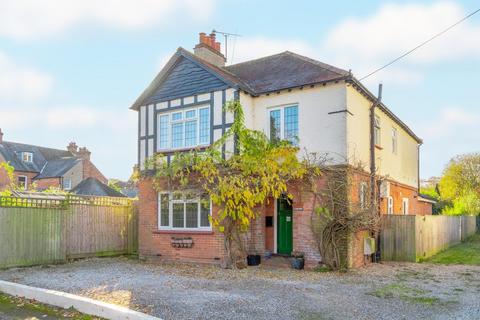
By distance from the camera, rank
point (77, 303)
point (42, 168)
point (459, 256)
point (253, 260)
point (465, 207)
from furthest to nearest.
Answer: point (42, 168) → point (465, 207) → point (459, 256) → point (253, 260) → point (77, 303)

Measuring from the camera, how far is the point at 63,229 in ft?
45.1

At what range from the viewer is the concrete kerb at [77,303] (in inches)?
263

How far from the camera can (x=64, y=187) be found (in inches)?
1527

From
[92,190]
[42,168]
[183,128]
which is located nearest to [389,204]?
[183,128]

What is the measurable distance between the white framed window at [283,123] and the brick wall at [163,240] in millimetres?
3120

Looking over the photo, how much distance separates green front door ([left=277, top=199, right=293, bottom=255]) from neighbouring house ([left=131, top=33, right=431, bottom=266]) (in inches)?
1.3

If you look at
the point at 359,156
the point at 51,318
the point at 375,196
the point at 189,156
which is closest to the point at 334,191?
the point at 359,156

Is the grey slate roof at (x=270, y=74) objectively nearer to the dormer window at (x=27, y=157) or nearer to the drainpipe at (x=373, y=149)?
the drainpipe at (x=373, y=149)

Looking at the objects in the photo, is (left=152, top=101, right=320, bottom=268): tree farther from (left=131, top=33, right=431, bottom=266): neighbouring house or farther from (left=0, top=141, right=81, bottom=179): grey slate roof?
(left=0, top=141, right=81, bottom=179): grey slate roof

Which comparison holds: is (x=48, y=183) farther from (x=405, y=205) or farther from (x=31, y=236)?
(x=405, y=205)

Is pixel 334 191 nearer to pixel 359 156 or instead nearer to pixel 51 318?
pixel 359 156

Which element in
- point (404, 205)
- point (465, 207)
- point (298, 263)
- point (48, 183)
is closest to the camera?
point (298, 263)

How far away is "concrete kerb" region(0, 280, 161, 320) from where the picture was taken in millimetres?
6687

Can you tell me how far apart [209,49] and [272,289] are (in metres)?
10.3
